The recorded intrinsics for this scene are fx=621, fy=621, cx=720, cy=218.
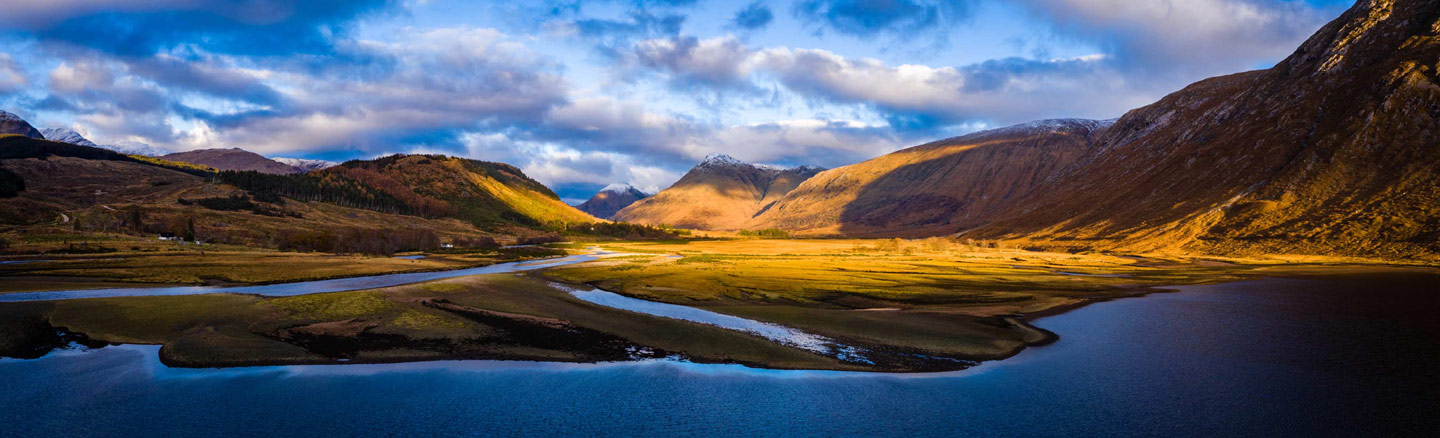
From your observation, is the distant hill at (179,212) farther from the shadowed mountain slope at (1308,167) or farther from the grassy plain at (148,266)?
the shadowed mountain slope at (1308,167)

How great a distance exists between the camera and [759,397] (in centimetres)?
1806

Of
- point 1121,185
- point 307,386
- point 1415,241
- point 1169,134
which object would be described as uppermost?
point 1169,134

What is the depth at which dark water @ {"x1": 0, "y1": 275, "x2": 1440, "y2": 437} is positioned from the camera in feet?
50.0

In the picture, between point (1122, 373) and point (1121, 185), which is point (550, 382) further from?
point (1121, 185)

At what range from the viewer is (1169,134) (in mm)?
173000

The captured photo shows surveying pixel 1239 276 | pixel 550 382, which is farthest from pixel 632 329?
pixel 1239 276

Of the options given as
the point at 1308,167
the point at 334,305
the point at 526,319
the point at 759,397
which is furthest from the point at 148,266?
the point at 1308,167

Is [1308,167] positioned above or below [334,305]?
above

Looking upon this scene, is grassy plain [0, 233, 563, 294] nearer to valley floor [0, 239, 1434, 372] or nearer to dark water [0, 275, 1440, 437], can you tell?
valley floor [0, 239, 1434, 372]

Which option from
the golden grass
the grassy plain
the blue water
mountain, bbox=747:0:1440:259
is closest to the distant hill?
the grassy plain

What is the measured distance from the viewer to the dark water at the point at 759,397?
50.0 feet

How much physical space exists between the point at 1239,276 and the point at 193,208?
179140 millimetres

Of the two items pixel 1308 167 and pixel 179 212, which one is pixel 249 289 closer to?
pixel 179 212

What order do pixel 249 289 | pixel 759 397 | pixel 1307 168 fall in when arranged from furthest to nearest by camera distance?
pixel 1307 168, pixel 249 289, pixel 759 397
